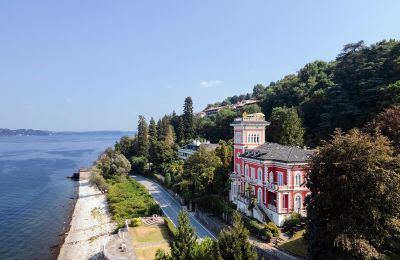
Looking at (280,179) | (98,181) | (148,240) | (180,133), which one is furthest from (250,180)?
(180,133)

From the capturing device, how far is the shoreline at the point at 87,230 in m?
38.5

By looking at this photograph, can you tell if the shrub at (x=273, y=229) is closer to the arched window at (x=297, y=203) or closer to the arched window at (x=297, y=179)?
the arched window at (x=297, y=203)

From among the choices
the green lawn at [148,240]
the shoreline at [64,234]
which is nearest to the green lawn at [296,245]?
the green lawn at [148,240]

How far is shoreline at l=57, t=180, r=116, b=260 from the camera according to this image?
3849 cm

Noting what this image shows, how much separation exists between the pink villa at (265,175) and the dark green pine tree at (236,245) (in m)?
11.2

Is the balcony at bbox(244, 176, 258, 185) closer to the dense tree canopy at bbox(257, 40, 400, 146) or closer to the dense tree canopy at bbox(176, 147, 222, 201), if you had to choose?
the dense tree canopy at bbox(176, 147, 222, 201)

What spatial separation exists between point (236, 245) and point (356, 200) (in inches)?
323

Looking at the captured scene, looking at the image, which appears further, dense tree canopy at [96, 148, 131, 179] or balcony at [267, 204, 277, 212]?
dense tree canopy at [96, 148, 131, 179]

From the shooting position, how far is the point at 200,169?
4853 centimetres

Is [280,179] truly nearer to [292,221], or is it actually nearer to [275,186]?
[275,186]

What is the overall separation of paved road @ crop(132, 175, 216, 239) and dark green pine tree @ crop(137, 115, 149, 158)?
53.0 feet

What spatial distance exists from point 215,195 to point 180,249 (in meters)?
21.8

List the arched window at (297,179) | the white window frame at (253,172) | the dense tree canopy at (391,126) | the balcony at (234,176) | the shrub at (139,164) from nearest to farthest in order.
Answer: the dense tree canopy at (391,126) → the arched window at (297,179) → the white window frame at (253,172) → the balcony at (234,176) → the shrub at (139,164)

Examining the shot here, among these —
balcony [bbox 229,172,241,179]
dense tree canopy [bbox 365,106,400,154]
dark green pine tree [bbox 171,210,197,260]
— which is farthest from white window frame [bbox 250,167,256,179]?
dark green pine tree [bbox 171,210,197,260]
